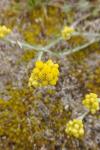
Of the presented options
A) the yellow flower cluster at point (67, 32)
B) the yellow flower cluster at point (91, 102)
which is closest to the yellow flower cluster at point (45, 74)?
the yellow flower cluster at point (91, 102)

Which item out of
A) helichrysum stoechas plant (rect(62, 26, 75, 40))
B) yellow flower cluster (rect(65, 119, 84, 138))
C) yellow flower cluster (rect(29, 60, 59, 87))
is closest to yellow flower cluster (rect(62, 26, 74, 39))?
helichrysum stoechas plant (rect(62, 26, 75, 40))

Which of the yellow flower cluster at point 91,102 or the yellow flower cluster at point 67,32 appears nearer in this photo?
the yellow flower cluster at point 91,102

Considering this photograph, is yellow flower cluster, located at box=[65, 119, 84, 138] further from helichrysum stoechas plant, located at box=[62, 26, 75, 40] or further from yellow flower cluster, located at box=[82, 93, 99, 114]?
helichrysum stoechas plant, located at box=[62, 26, 75, 40]

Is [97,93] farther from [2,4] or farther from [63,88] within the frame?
[2,4]

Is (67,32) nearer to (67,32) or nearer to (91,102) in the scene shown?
(67,32)

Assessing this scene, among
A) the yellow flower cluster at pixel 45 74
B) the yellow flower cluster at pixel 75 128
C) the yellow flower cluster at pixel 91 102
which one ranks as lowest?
the yellow flower cluster at pixel 75 128

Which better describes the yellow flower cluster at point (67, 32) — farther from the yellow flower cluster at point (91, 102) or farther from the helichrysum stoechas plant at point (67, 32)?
the yellow flower cluster at point (91, 102)
